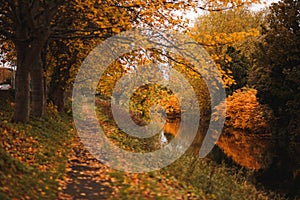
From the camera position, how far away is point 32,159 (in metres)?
9.55

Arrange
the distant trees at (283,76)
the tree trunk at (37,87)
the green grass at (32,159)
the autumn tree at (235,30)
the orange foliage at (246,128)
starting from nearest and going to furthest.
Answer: the green grass at (32,159) < the tree trunk at (37,87) < the distant trees at (283,76) < the orange foliage at (246,128) < the autumn tree at (235,30)

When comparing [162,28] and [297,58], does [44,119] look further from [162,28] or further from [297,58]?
[297,58]

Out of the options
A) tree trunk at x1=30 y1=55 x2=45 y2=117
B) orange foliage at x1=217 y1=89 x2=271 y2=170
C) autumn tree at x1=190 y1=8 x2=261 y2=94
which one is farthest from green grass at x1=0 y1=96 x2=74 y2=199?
autumn tree at x1=190 y1=8 x2=261 y2=94

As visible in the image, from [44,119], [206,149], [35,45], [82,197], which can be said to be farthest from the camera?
[206,149]

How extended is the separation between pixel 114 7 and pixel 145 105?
7.44 metres

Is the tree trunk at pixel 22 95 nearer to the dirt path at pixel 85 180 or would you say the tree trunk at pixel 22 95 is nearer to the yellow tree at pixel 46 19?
the yellow tree at pixel 46 19

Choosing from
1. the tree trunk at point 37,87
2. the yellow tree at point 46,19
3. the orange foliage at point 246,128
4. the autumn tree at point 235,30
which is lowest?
the orange foliage at point 246,128

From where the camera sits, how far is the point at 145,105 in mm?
18422

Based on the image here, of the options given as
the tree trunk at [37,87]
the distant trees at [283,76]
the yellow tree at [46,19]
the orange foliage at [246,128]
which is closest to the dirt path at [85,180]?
the yellow tree at [46,19]

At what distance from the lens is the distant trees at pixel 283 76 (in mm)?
25183

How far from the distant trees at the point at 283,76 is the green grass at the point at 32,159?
51.6 ft

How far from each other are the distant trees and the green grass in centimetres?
1571

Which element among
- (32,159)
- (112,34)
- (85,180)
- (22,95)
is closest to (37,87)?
(22,95)

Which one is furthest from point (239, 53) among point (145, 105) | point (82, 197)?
point (82, 197)
